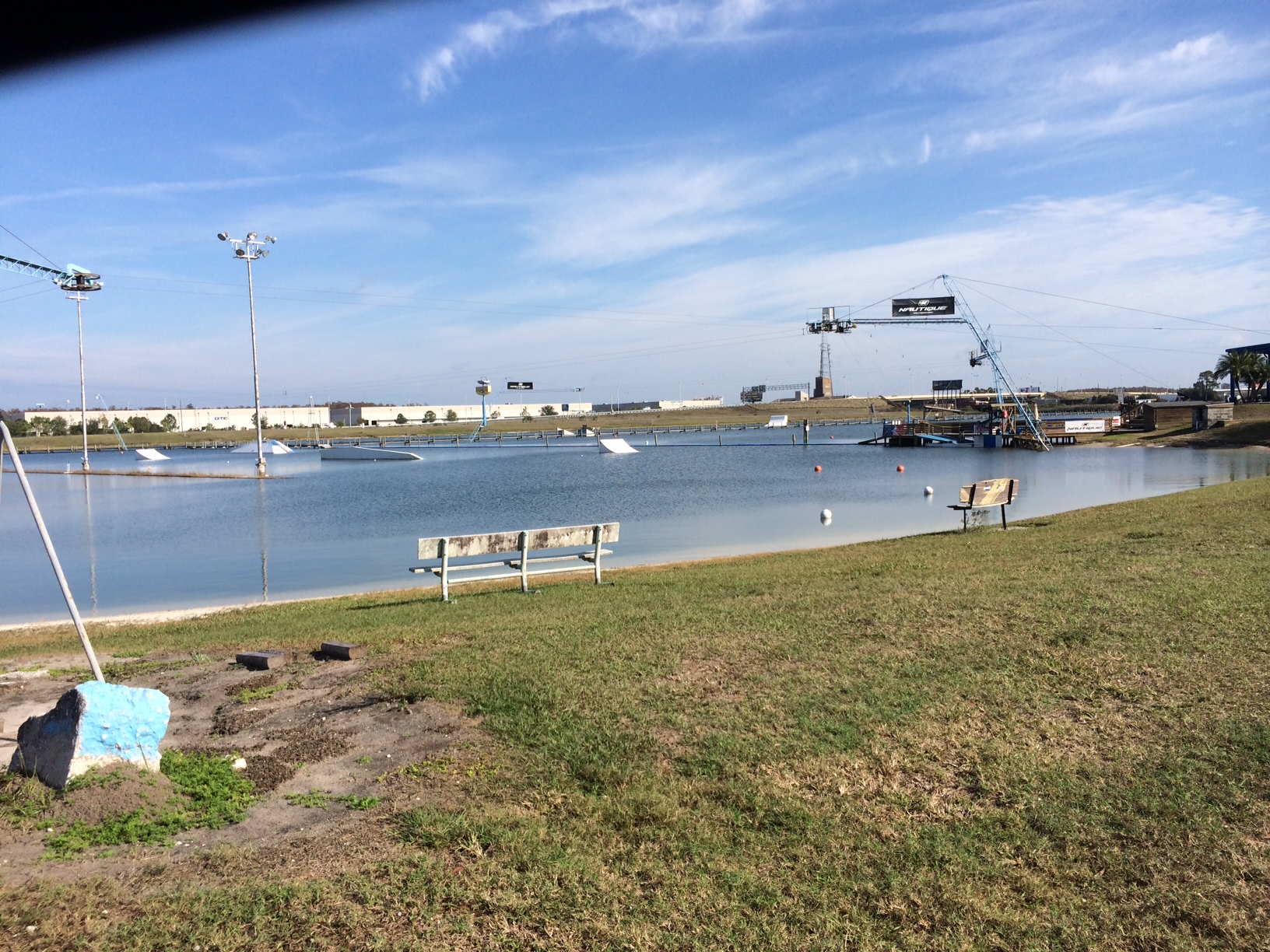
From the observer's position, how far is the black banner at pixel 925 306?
334 ft

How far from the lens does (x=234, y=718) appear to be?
653 centimetres

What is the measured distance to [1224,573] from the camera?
970 cm

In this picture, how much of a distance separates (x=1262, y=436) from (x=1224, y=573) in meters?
76.6

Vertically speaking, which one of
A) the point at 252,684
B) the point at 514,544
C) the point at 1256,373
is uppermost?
the point at 1256,373

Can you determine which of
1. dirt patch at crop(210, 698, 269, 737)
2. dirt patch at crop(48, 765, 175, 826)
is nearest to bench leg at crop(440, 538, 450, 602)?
dirt patch at crop(210, 698, 269, 737)

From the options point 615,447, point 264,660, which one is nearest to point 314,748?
point 264,660

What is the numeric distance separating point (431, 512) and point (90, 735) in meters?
32.1

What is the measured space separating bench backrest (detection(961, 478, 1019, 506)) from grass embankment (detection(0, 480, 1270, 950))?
9153 millimetres

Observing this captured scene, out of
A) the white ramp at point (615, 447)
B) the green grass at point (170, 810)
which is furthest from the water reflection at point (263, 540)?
the white ramp at point (615, 447)

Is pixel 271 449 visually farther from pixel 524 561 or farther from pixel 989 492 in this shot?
pixel 524 561

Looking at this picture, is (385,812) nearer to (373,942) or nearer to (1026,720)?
(373,942)

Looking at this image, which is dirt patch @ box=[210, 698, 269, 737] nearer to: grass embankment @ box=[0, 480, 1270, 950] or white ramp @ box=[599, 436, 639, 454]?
grass embankment @ box=[0, 480, 1270, 950]

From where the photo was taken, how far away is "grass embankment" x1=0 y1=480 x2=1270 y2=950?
12.4 feet

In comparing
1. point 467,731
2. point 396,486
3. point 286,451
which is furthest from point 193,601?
point 286,451
